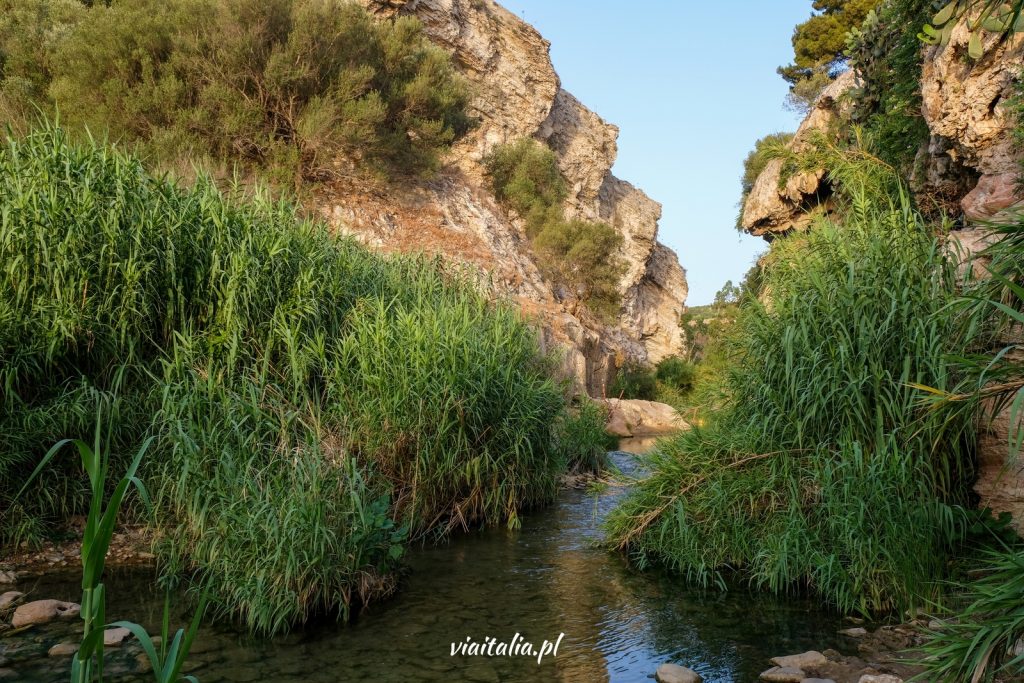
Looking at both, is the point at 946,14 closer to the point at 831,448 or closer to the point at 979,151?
the point at 831,448

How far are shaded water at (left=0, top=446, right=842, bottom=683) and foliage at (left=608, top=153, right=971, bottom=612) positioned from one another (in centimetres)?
36

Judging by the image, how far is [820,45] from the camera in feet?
112

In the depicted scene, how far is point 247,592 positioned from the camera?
5.08 metres

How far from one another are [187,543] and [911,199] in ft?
26.0

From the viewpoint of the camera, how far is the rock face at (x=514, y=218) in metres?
20.1

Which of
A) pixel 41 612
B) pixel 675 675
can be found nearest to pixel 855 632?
pixel 675 675

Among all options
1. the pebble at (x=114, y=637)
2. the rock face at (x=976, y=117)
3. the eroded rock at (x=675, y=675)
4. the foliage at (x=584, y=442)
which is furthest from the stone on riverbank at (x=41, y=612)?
the rock face at (x=976, y=117)

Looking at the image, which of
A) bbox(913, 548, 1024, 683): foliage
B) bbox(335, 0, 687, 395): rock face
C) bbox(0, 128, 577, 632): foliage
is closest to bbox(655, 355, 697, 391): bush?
bbox(335, 0, 687, 395): rock face

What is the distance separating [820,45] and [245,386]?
34476 mm

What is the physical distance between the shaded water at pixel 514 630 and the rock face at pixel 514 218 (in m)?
8.96

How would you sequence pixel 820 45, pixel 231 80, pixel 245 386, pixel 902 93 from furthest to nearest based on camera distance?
pixel 820 45
pixel 231 80
pixel 902 93
pixel 245 386

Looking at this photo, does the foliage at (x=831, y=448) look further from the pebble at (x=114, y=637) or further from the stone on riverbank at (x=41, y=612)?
the stone on riverbank at (x=41, y=612)

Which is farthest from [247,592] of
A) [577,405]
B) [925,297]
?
[577,405]

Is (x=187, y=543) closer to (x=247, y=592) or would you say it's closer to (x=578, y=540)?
(x=247, y=592)
